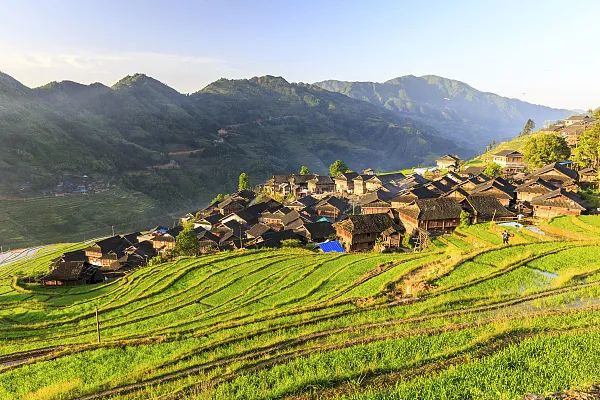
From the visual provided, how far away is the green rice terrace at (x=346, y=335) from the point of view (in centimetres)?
1025

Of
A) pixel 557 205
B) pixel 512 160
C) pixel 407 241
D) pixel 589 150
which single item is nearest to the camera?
pixel 557 205

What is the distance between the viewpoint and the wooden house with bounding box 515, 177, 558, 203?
52562mm

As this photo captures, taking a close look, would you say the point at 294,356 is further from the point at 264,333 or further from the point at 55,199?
the point at 55,199

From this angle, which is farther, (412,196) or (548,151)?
(548,151)

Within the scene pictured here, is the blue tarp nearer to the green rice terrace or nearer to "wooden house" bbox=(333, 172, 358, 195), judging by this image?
the green rice terrace

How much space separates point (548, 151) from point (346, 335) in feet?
257

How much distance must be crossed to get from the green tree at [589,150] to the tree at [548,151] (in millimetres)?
6924

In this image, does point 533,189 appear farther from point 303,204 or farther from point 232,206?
point 232,206

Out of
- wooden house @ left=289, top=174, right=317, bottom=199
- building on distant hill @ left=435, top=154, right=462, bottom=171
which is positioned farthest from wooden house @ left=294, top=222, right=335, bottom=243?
building on distant hill @ left=435, top=154, right=462, bottom=171

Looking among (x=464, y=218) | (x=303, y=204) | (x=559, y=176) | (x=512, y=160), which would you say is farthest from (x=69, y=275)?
(x=512, y=160)

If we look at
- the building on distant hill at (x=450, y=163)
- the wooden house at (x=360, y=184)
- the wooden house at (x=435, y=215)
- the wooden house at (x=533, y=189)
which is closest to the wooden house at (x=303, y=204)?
the wooden house at (x=360, y=184)

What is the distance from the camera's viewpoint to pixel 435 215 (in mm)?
47562

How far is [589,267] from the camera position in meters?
21.2

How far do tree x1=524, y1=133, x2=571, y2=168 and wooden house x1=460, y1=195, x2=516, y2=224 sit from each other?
34315 mm
